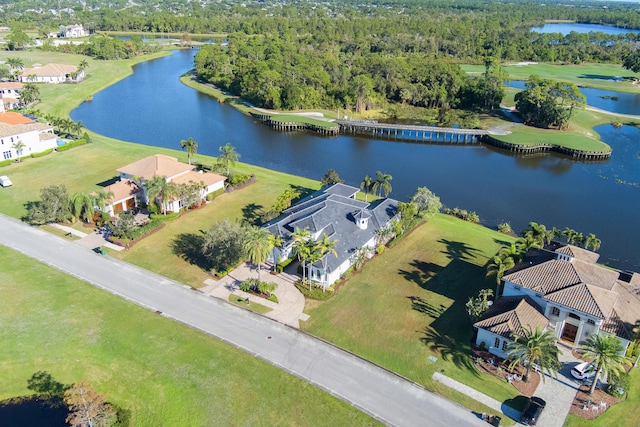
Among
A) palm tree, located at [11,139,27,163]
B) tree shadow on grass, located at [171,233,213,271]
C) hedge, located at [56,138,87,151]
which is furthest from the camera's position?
hedge, located at [56,138,87,151]

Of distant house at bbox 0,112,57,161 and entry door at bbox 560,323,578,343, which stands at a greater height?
distant house at bbox 0,112,57,161

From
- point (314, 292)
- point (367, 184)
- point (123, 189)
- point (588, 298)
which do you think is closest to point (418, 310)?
point (314, 292)

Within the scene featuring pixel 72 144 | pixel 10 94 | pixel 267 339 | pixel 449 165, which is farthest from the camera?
pixel 10 94

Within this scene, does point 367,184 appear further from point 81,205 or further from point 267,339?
point 81,205

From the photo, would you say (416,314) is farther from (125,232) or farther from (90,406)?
(125,232)

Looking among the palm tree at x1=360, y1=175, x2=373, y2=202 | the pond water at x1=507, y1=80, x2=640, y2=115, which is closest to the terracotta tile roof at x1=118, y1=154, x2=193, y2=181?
the palm tree at x1=360, y1=175, x2=373, y2=202

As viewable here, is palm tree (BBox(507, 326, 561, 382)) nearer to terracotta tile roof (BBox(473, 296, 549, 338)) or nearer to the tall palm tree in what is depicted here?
terracotta tile roof (BBox(473, 296, 549, 338))
